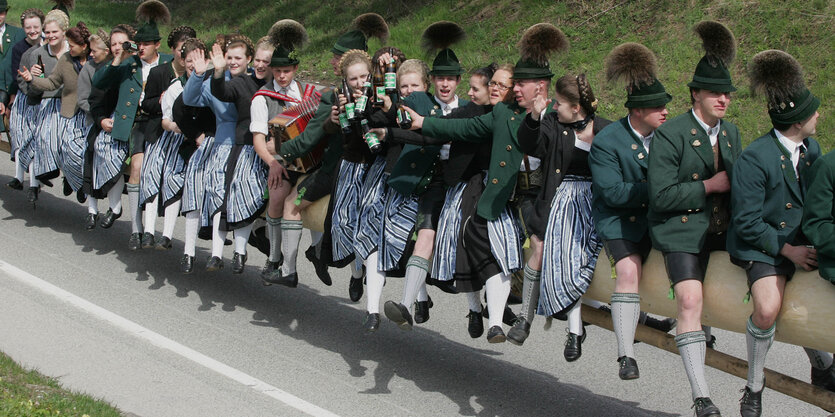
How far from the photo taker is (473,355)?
7961 millimetres

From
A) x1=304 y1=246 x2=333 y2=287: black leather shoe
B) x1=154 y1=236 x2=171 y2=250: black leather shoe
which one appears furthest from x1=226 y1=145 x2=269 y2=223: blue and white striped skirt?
x1=154 y1=236 x2=171 y2=250: black leather shoe

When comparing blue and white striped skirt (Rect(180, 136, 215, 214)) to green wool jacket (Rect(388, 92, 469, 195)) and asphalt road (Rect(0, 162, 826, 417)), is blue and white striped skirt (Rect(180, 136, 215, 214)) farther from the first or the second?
green wool jacket (Rect(388, 92, 469, 195))

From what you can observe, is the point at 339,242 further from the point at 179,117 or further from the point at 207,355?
the point at 179,117

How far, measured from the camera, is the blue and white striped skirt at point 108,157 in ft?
32.2

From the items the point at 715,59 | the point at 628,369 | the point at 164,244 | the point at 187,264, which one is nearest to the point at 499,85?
the point at 715,59

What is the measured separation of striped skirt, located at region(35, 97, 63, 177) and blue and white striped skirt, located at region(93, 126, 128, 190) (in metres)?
0.91

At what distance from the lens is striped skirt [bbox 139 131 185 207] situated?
363 inches

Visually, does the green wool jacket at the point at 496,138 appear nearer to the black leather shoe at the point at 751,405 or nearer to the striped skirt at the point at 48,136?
the black leather shoe at the point at 751,405

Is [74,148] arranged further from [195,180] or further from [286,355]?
[286,355]

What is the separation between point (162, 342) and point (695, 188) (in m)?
4.33

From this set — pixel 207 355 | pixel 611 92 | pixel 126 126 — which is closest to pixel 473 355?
pixel 207 355

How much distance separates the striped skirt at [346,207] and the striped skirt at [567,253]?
175cm

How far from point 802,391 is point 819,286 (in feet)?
1.93

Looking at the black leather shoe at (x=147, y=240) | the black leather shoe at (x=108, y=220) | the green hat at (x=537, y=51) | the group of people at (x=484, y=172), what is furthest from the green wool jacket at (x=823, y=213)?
the black leather shoe at (x=108, y=220)
